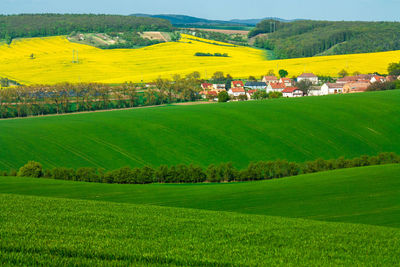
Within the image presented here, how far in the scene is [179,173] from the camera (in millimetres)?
42781

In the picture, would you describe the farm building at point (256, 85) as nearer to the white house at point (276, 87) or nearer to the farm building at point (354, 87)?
the white house at point (276, 87)

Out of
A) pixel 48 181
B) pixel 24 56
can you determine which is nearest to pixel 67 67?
pixel 24 56

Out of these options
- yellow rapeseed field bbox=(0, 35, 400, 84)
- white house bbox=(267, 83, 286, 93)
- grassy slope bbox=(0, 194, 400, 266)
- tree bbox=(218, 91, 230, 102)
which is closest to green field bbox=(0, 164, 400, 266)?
grassy slope bbox=(0, 194, 400, 266)

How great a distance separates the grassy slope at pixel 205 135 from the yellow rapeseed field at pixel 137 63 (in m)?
66.4

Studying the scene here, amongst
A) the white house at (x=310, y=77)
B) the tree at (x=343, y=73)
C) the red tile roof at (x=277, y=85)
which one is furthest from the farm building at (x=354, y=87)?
the tree at (x=343, y=73)

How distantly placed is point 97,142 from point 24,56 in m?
124

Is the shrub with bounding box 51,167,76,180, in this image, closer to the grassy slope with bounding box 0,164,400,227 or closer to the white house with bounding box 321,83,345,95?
the grassy slope with bounding box 0,164,400,227

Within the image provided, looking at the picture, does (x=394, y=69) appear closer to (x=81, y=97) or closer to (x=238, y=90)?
(x=238, y=90)

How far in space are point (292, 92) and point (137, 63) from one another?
66.7 meters

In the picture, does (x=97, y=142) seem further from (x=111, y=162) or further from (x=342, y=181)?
(x=342, y=181)

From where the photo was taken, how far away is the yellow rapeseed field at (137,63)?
144000 mm

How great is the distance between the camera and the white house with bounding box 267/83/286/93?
392 feet

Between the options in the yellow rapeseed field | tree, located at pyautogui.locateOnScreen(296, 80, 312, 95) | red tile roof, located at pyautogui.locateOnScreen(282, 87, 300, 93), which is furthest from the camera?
the yellow rapeseed field

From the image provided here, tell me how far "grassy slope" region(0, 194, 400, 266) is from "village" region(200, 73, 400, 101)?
88384mm
